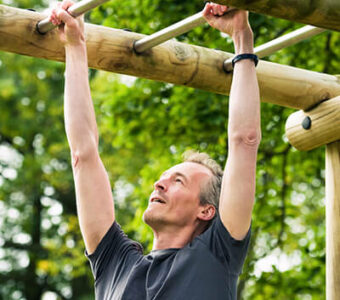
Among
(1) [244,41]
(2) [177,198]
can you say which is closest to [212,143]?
(2) [177,198]

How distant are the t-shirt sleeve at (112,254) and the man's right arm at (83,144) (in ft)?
0.07

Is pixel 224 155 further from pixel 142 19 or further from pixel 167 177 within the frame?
pixel 167 177

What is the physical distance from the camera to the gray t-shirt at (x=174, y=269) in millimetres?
2219

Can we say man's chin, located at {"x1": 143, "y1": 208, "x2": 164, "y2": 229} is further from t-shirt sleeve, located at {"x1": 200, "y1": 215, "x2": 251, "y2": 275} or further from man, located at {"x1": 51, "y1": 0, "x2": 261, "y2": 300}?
t-shirt sleeve, located at {"x1": 200, "y1": 215, "x2": 251, "y2": 275}

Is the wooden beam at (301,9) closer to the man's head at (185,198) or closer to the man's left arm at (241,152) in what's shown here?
the man's left arm at (241,152)

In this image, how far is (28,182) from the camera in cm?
1295

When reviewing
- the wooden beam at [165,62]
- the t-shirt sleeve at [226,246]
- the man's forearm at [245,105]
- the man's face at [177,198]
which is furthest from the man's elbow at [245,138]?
the wooden beam at [165,62]

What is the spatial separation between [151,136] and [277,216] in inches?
55.1

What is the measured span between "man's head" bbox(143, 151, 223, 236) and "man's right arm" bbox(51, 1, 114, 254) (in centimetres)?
16

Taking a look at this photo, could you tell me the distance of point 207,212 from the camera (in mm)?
2541

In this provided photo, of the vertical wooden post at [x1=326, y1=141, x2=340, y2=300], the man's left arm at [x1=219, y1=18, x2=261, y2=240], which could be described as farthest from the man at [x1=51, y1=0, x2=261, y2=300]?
the vertical wooden post at [x1=326, y1=141, x2=340, y2=300]

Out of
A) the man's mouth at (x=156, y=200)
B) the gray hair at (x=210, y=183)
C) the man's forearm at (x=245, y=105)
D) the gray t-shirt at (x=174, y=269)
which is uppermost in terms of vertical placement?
the man's forearm at (x=245, y=105)

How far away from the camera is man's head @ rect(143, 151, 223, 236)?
2455 mm

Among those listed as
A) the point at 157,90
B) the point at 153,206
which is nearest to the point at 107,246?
the point at 153,206
